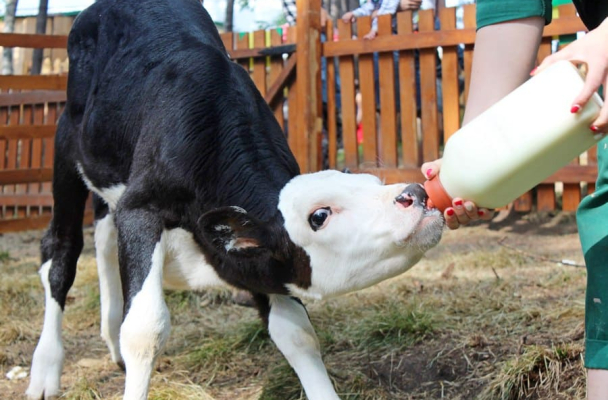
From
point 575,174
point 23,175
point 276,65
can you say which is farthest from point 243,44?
point 575,174

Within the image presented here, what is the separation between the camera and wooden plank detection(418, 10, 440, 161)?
289 inches

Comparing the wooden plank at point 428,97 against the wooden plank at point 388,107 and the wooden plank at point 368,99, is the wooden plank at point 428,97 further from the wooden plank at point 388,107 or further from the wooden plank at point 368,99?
the wooden plank at point 368,99

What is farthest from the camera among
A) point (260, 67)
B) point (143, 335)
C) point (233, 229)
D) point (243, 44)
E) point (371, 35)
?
point (243, 44)

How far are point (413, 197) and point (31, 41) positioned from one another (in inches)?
216

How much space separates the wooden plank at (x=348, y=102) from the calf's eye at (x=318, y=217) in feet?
16.6

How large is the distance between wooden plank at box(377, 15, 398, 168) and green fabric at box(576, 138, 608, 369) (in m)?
5.41

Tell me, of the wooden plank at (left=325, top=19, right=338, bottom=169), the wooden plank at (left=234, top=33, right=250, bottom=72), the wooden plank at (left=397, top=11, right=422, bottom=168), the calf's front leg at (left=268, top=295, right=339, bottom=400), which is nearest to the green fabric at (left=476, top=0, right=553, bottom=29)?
the calf's front leg at (left=268, top=295, right=339, bottom=400)

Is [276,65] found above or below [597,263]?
above

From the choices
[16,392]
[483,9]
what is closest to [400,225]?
[483,9]

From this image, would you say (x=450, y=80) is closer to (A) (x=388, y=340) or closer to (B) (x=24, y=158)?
(A) (x=388, y=340)

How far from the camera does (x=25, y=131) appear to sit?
712 cm

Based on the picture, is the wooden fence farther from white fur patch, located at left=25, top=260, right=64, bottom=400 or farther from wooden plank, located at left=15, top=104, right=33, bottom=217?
white fur patch, located at left=25, top=260, right=64, bottom=400

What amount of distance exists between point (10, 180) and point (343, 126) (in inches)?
130

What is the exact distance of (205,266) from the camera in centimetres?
318
